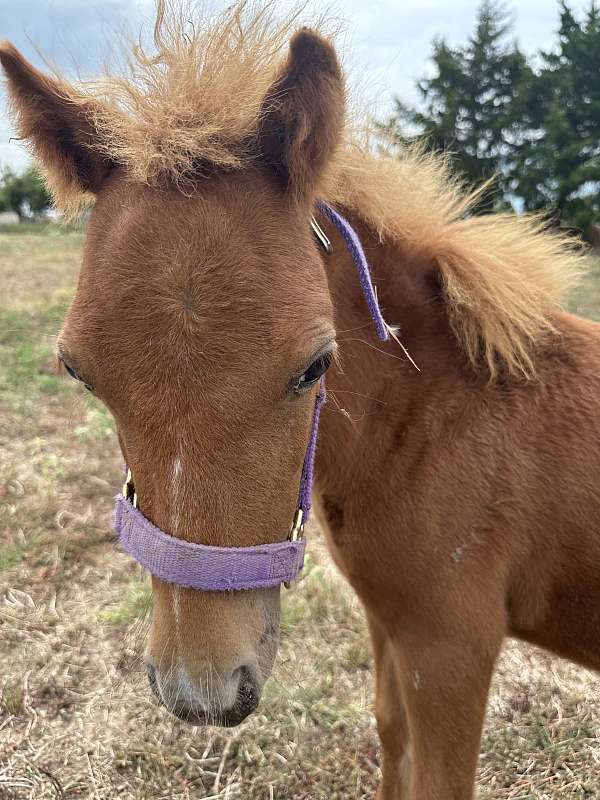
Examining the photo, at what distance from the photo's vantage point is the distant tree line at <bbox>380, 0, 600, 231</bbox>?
2192 cm

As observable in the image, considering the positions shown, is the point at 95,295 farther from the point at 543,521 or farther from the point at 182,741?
the point at 182,741

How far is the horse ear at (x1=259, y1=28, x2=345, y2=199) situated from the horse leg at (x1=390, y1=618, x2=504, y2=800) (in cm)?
125

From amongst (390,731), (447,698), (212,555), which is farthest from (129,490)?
(390,731)

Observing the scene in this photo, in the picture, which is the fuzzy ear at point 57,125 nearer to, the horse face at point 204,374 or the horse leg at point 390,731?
the horse face at point 204,374

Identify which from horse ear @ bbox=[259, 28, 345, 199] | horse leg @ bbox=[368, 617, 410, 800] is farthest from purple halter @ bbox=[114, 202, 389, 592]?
horse leg @ bbox=[368, 617, 410, 800]

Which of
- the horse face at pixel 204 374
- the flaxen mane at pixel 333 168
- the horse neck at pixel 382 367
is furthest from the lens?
the horse neck at pixel 382 367

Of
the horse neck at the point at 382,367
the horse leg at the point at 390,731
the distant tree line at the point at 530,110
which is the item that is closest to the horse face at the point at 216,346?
the horse neck at the point at 382,367

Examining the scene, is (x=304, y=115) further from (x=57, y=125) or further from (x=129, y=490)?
(x=129, y=490)

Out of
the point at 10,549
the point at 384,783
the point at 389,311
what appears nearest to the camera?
the point at 389,311

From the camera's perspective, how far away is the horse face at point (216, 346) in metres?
1.08

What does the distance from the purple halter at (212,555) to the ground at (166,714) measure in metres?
0.74

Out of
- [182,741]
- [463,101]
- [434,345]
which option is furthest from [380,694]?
[463,101]

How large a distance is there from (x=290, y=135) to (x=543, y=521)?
4.07 feet

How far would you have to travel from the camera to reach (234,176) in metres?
1.23
